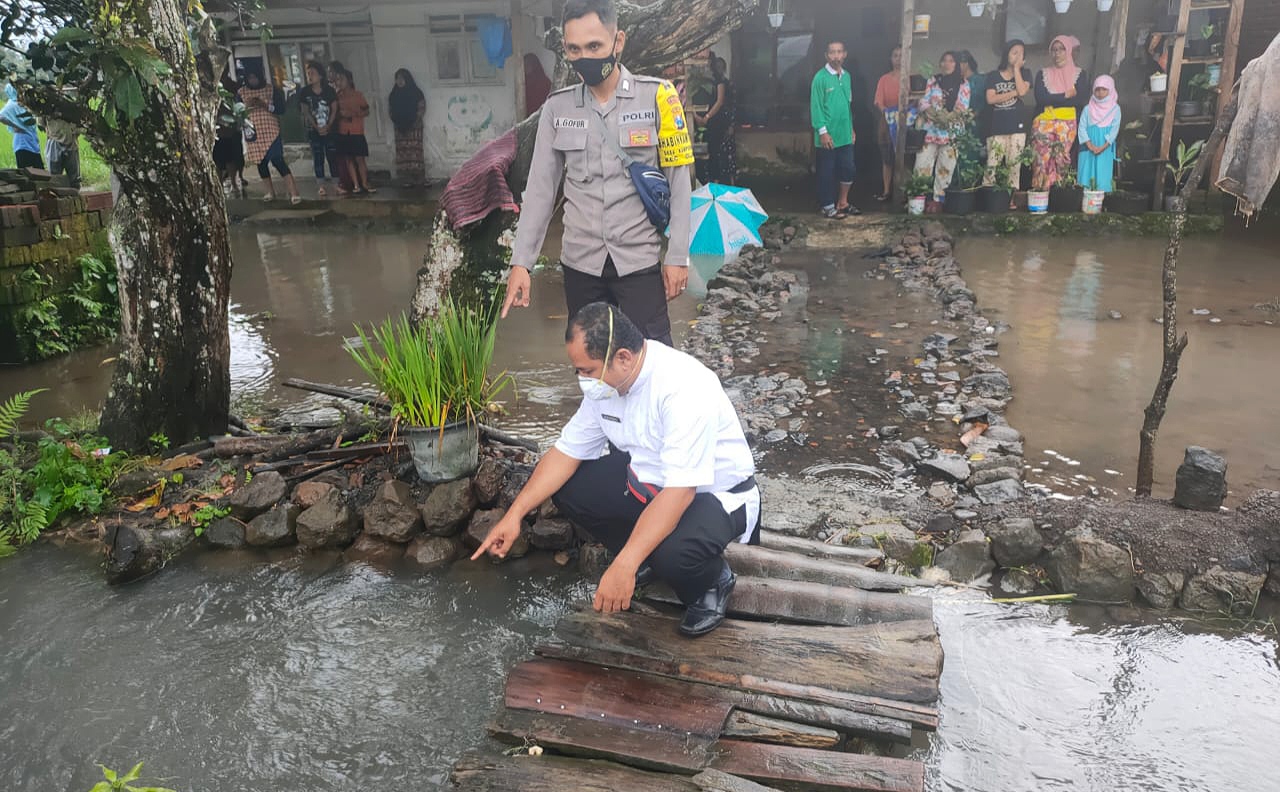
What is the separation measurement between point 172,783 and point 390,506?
158 centimetres

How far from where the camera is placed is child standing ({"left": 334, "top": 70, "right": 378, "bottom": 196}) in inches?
525

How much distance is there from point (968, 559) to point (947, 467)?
33.2 inches

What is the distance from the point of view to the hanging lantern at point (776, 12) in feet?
41.2

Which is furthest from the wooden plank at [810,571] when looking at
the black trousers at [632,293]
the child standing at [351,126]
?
the child standing at [351,126]

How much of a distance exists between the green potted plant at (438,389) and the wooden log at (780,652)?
1274mm

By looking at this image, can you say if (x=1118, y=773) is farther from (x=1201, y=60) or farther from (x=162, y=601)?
(x=1201, y=60)

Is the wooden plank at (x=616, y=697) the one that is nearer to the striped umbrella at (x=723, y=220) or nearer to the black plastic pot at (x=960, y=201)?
the striped umbrella at (x=723, y=220)

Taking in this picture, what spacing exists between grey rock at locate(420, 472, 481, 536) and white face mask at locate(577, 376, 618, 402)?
1373 mm

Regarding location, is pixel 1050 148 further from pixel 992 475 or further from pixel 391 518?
pixel 391 518

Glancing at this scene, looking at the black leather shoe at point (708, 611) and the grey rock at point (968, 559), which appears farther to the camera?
the grey rock at point (968, 559)

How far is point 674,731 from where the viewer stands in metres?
2.80

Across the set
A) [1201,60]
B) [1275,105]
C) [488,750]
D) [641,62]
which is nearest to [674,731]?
[488,750]

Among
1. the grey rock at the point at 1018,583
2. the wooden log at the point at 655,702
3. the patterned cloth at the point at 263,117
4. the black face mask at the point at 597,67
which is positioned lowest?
the grey rock at the point at 1018,583

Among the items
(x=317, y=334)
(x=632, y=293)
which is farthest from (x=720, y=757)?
(x=317, y=334)
